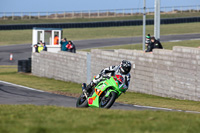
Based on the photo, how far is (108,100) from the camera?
38.5 ft

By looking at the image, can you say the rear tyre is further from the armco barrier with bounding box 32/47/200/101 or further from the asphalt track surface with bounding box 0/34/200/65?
the asphalt track surface with bounding box 0/34/200/65

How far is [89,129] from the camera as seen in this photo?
7172 mm

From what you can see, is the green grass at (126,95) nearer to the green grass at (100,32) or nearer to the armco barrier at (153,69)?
the armco barrier at (153,69)

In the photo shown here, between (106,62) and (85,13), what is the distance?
57.8m

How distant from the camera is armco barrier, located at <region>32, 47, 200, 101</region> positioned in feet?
57.2

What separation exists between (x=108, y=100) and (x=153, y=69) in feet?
27.0

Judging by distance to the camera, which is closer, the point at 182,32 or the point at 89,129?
the point at 89,129

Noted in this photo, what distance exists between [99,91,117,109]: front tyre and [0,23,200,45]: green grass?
4466 centimetres

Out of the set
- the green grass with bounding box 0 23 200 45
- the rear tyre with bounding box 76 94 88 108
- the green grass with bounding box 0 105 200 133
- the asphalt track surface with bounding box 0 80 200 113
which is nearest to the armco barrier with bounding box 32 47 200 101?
the asphalt track surface with bounding box 0 80 200 113

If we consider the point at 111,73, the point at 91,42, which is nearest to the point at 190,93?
the point at 111,73

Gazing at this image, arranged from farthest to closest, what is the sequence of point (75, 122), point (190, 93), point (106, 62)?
point (106, 62)
point (190, 93)
point (75, 122)

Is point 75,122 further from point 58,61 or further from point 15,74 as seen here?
point 15,74

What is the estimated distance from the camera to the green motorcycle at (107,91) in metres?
11.7

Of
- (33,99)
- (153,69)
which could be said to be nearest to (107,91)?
(33,99)
